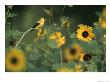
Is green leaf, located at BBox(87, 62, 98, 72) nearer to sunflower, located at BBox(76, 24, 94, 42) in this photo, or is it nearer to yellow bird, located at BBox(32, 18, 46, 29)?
sunflower, located at BBox(76, 24, 94, 42)

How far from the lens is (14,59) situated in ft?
6.70

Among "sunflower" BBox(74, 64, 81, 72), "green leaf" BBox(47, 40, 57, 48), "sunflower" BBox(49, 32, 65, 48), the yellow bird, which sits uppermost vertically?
the yellow bird

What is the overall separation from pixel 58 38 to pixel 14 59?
29cm

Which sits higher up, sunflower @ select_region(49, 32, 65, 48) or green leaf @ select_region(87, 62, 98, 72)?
sunflower @ select_region(49, 32, 65, 48)

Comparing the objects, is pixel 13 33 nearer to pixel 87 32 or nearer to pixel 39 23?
pixel 39 23

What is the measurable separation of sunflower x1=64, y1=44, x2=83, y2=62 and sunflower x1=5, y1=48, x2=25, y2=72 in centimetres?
26

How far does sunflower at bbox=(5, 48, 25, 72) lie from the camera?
200cm

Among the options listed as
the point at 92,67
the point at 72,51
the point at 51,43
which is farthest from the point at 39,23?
the point at 92,67

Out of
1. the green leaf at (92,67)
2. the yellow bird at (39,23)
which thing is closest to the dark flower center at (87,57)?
the green leaf at (92,67)

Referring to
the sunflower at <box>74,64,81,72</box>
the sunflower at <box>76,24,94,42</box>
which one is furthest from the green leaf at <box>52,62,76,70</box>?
the sunflower at <box>76,24,94,42</box>

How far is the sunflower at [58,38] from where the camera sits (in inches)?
78.9
